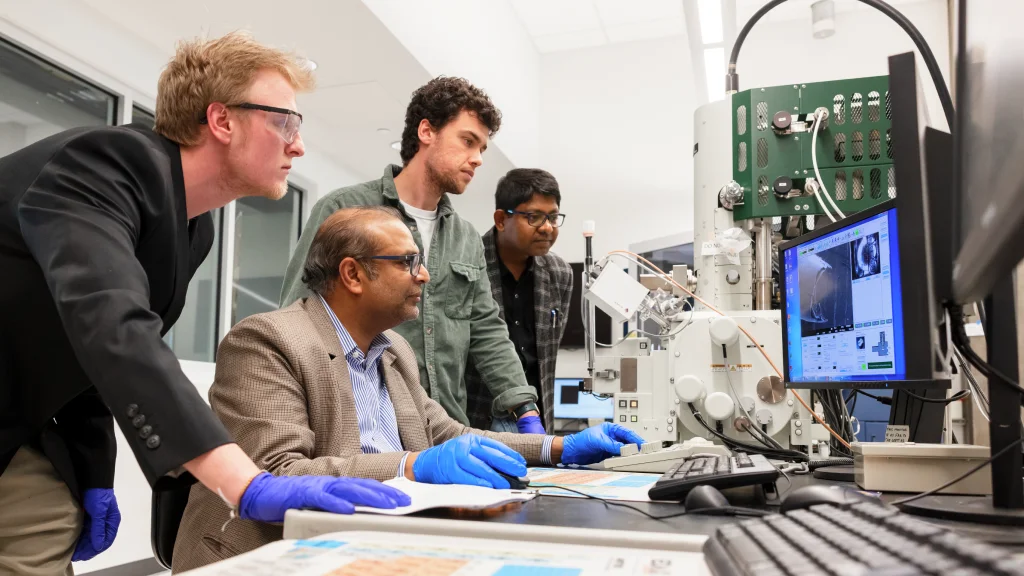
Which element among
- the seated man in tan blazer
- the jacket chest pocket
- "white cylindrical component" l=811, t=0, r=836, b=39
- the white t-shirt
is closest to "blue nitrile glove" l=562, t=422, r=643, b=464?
the seated man in tan blazer

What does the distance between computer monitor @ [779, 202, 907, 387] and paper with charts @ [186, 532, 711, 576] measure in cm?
61

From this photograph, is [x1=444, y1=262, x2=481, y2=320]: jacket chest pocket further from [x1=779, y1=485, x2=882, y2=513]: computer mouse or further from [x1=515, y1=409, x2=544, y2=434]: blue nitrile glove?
[x1=779, y1=485, x2=882, y2=513]: computer mouse

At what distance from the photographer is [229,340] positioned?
4.15 ft

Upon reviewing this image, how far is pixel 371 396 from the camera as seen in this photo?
152cm

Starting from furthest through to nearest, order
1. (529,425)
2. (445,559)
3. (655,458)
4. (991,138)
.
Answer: (529,425)
(655,458)
(445,559)
(991,138)

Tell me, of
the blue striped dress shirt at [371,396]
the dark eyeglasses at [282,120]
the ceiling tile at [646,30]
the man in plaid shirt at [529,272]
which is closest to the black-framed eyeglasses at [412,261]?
the blue striped dress shirt at [371,396]

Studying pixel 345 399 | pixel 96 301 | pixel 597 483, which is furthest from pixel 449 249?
pixel 96 301

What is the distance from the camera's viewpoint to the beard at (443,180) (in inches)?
83.7

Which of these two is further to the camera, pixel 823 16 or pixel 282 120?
pixel 823 16

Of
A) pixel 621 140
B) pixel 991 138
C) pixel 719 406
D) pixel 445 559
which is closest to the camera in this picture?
pixel 991 138

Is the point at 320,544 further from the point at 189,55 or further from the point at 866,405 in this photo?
the point at 866,405

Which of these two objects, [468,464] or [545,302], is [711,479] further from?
[545,302]

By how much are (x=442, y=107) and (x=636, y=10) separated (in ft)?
11.4

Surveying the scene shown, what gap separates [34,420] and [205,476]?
1.35 ft
